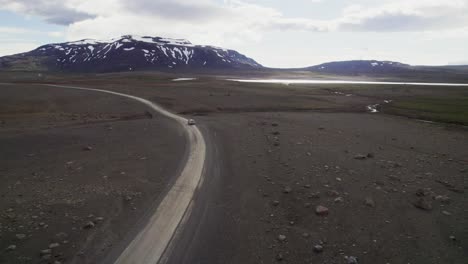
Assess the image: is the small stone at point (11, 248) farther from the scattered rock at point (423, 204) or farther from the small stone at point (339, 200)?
the scattered rock at point (423, 204)

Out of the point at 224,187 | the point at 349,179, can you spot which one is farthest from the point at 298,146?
the point at 224,187

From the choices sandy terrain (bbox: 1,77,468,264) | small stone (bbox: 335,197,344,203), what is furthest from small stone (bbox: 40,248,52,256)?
small stone (bbox: 335,197,344,203)

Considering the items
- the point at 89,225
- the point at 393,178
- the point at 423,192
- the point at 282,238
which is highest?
the point at 89,225

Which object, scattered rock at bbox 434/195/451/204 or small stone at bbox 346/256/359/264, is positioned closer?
small stone at bbox 346/256/359/264

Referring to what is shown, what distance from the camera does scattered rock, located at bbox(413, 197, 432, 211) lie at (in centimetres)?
1293

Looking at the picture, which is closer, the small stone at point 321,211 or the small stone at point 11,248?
the small stone at point 11,248

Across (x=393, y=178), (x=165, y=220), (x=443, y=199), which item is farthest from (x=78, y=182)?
(x=443, y=199)

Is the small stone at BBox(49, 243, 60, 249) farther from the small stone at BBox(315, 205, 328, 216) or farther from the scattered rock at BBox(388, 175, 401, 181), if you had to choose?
the scattered rock at BBox(388, 175, 401, 181)

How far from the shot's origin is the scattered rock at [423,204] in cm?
1293

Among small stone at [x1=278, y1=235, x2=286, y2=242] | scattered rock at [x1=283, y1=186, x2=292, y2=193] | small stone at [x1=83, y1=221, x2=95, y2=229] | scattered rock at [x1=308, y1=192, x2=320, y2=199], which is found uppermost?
small stone at [x1=83, y1=221, x2=95, y2=229]

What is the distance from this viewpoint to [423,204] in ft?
43.1

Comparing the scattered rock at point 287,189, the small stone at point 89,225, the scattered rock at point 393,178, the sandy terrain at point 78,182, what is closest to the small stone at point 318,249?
the scattered rock at point 287,189

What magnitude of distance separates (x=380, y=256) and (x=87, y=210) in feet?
29.2

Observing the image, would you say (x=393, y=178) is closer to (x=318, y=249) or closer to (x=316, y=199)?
(x=316, y=199)
